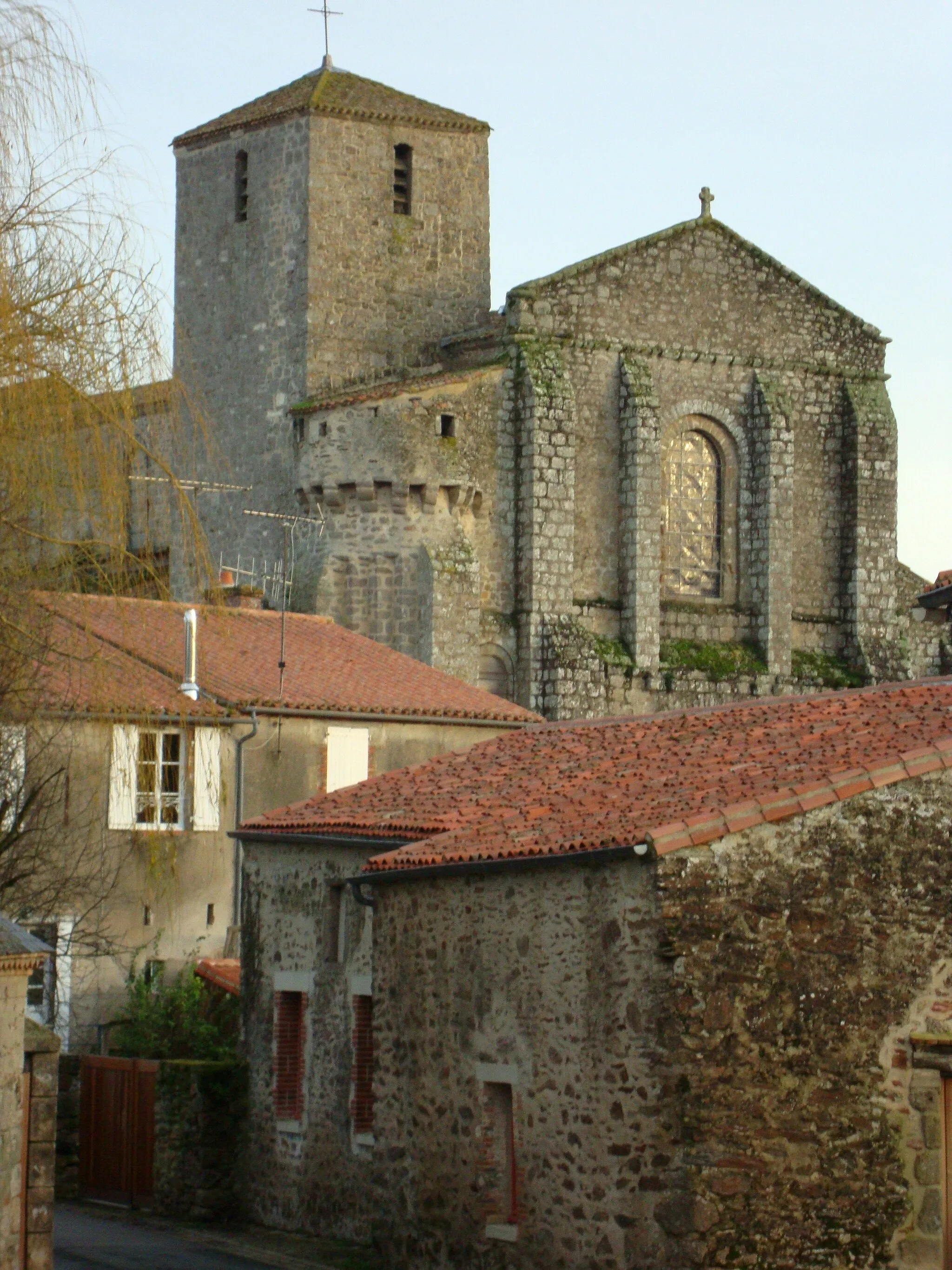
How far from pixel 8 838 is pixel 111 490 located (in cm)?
675

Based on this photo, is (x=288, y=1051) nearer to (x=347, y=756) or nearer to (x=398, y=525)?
(x=347, y=756)

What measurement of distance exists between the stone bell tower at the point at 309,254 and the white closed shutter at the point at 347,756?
1269cm

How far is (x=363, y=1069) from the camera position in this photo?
21.4m

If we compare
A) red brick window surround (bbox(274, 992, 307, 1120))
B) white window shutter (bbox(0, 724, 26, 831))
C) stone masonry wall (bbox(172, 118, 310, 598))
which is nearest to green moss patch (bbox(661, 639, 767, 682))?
stone masonry wall (bbox(172, 118, 310, 598))

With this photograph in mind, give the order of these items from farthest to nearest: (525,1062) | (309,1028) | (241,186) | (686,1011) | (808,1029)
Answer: (241,186), (309,1028), (525,1062), (808,1029), (686,1011)

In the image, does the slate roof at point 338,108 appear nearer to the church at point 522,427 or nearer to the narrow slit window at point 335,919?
the church at point 522,427

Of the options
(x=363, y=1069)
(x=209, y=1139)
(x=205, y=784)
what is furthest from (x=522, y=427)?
(x=363, y=1069)

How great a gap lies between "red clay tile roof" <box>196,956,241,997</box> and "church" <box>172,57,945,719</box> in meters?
13.5

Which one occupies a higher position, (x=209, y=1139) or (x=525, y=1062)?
(x=525, y=1062)

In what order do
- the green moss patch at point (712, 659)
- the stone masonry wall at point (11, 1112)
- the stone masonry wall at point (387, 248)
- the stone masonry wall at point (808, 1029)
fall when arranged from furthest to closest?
the stone masonry wall at point (387, 248)
the green moss patch at point (712, 659)
the stone masonry wall at point (808, 1029)
the stone masonry wall at point (11, 1112)

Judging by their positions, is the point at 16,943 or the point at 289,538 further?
the point at 289,538

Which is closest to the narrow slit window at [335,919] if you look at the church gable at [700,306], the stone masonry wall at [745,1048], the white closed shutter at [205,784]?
the stone masonry wall at [745,1048]

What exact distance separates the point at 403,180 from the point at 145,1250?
29.0m

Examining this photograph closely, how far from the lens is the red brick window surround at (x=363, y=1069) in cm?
2130
